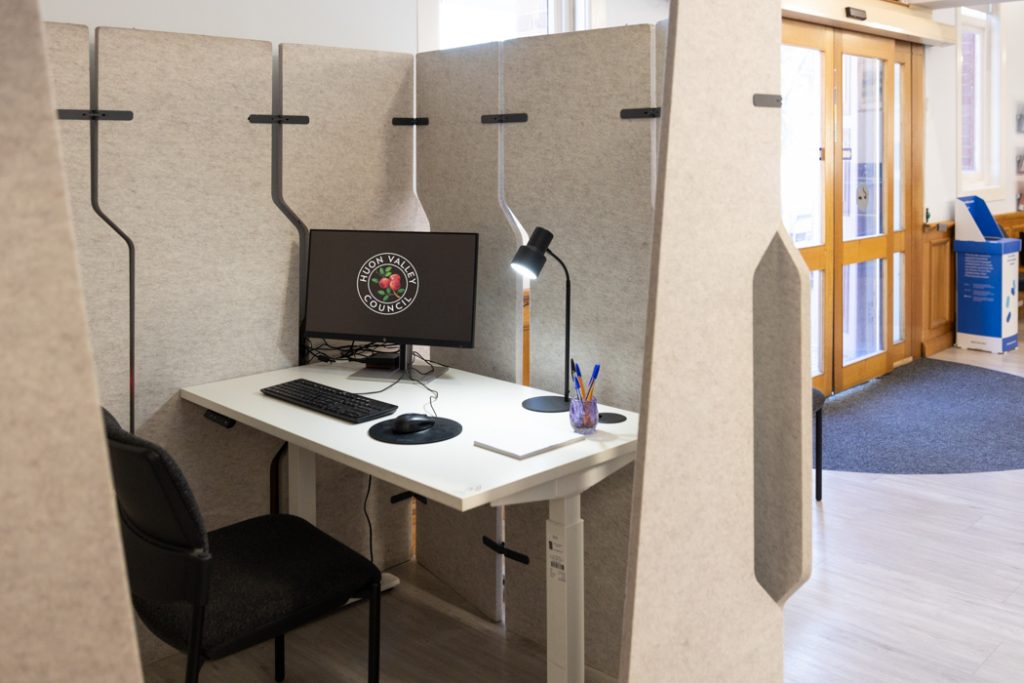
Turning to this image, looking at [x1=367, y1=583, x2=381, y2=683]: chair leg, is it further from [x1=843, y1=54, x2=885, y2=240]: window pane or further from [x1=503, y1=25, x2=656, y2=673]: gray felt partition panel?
[x1=843, y1=54, x2=885, y2=240]: window pane

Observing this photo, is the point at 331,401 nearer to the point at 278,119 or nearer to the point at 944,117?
the point at 278,119

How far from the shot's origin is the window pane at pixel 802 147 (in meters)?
4.76

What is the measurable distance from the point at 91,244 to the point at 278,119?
2.00ft

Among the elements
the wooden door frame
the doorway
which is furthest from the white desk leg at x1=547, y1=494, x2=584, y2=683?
the wooden door frame

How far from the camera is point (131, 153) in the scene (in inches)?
93.2

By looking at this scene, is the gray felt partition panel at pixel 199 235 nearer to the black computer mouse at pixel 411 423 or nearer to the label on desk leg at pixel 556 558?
the black computer mouse at pixel 411 423

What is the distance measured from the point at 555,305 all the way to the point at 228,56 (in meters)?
1.08

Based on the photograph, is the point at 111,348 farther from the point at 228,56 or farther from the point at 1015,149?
the point at 1015,149

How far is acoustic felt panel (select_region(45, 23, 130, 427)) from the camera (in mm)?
2258

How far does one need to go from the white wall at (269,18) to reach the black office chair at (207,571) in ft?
3.72

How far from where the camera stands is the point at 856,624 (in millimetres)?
2672

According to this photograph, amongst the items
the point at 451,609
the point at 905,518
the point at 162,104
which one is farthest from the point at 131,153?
the point at 905,518

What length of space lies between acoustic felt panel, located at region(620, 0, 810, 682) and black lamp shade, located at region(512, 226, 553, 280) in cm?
69

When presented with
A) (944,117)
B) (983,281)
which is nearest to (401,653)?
(983,281)
